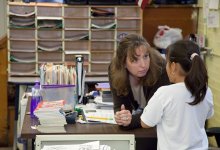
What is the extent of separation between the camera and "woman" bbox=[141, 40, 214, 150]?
82.0 inches

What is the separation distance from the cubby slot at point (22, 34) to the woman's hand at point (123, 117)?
2401 millimetres

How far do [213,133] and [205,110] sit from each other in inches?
29.4

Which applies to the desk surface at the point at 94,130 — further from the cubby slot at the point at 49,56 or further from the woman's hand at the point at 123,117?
the cubby slot at the point at 49,56

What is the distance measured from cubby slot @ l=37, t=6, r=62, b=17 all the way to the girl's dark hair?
8.80 feet

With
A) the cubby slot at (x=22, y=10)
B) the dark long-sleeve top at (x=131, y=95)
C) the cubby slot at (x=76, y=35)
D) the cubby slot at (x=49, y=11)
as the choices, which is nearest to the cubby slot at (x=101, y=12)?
the cubby slot at (x=76, y=35)

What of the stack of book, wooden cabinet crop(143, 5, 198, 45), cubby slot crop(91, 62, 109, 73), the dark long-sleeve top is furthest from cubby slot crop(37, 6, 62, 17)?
the dark long-sleeve top

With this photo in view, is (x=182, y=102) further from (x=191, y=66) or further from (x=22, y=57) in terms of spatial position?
(x=22, y=57)

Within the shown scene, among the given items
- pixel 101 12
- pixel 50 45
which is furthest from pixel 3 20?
pixel 101 12

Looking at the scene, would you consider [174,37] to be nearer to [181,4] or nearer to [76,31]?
[181,4]

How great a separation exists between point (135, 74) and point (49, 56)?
223 cm

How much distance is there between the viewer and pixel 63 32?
464cm

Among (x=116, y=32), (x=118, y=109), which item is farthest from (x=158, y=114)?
(x=116, y=32)

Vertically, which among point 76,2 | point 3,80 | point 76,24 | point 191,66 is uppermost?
point 76,2

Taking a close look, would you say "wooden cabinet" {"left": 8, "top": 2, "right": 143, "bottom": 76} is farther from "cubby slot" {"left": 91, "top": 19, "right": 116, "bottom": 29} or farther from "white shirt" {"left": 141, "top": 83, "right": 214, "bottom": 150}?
"white shirt" {"left": 141, "top": 83, "right": 214, "bottom": 150}
